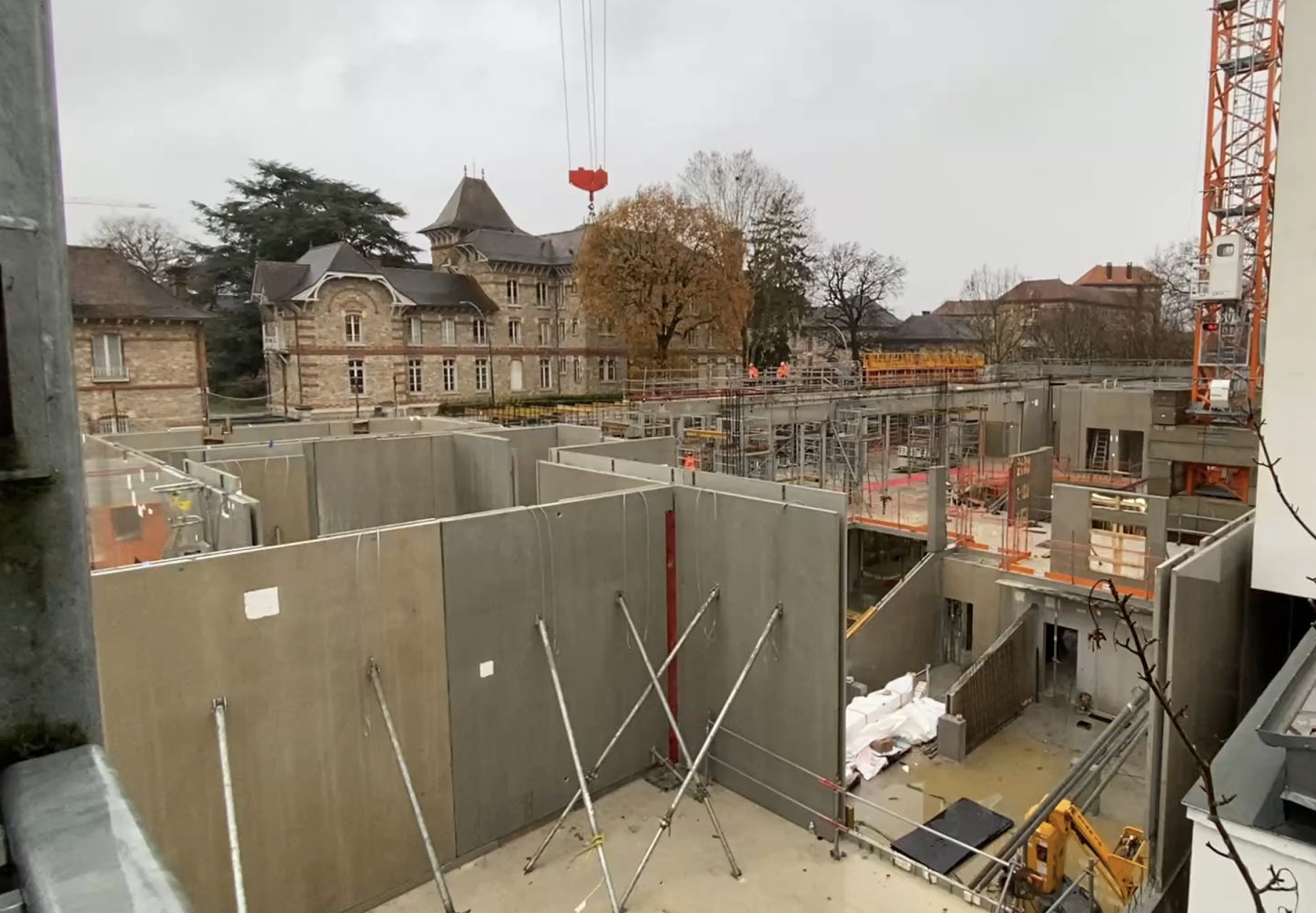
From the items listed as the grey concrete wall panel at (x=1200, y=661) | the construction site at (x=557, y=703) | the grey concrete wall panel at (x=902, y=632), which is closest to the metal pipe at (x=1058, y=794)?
the construction site at (x=557, y=703)

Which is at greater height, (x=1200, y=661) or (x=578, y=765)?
(x=1200, y=661)

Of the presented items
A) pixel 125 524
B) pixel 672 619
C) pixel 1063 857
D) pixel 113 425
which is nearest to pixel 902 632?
pixel 1063 857

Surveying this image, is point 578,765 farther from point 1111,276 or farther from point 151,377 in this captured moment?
point 1111,276

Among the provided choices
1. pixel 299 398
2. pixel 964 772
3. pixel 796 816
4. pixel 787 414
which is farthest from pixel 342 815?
pixel 299 398

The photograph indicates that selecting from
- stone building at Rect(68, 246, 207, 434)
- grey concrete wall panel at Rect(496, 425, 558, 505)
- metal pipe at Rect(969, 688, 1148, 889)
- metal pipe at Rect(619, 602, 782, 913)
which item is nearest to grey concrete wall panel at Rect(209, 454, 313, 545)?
grey concrete wall panel at Rect(496, 425, 558, 505)

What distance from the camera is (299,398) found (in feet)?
125

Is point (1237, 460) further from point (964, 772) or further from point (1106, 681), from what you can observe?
point (964, 772)

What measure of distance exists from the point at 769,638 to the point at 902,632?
10739 mm

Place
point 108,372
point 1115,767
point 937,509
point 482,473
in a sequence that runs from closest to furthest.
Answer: point 1115,767
point 482,473
point 937,509
point 108,372

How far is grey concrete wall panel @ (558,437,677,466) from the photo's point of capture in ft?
46.5

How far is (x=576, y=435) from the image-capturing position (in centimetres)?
1717

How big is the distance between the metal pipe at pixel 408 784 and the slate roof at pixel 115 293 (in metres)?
27.2

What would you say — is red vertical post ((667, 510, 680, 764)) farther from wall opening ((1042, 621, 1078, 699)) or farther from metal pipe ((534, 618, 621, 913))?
wall opening ((1042, 621, 1078, 699))

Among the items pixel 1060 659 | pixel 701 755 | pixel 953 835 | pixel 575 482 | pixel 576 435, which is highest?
pixel 576 435
